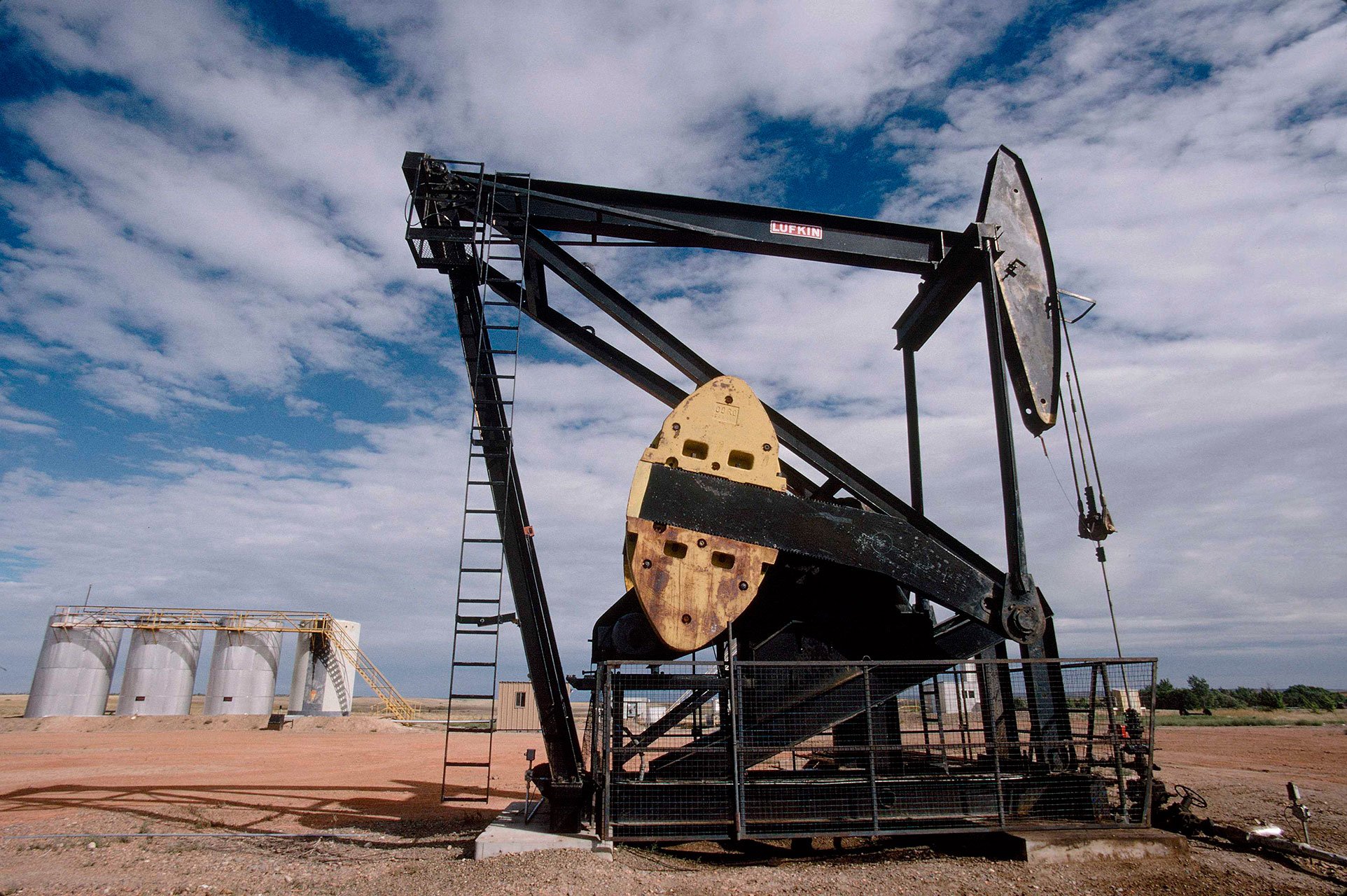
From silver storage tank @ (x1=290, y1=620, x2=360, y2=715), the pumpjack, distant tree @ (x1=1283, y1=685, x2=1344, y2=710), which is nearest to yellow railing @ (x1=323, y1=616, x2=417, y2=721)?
silver storage tank @ (x1=290, y1=620, x2=360, y2=715)

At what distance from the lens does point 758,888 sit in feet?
17.4

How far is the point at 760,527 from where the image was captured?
627 centimetres

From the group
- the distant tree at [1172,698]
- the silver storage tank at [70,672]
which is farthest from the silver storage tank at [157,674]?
the distant tree at [1172,698]

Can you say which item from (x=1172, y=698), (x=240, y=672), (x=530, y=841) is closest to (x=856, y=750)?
(x=530, y=841)

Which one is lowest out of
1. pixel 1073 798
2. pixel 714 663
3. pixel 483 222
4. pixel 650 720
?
pixel 1073 798

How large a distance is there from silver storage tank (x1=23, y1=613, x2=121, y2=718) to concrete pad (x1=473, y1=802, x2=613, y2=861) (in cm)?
3086

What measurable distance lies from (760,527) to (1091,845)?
3.40 metres

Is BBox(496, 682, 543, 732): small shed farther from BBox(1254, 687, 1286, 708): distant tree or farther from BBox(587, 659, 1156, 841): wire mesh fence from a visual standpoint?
BBox(1254, 687, 1286, 708): distant tree

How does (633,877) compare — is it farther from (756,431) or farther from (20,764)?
(20,764)

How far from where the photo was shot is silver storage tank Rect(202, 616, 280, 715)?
97.5ft

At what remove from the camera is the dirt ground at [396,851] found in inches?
215

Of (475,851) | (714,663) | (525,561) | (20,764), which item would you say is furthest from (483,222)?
(20,764)

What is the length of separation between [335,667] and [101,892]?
95.8 ft

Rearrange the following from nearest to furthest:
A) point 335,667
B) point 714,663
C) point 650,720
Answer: point 714,663
point 650,720
point 335,667
